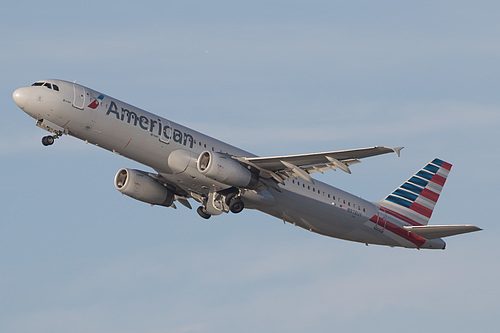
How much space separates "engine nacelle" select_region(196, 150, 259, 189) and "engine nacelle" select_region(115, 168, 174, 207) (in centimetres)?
648

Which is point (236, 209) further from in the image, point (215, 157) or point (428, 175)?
point (428, 175)

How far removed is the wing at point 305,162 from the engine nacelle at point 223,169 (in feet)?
3.53

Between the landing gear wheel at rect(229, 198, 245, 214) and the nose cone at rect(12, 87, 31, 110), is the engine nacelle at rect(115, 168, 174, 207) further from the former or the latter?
the nose cone at rect(12, 87, 31, 110)

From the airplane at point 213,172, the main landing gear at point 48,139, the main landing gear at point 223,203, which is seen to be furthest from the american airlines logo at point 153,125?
the main landing gear at point 223,203

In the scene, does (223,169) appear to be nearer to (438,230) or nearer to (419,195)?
(438,230)

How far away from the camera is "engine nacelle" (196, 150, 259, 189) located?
48.9 metres

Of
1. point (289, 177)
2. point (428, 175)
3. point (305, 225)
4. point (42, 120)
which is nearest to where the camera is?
point (42, 120)

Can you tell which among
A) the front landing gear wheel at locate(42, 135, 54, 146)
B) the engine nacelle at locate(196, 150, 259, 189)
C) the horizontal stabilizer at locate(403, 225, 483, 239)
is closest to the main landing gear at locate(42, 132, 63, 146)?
the front landing gear wheel at locate(42, 135, 54, 146)

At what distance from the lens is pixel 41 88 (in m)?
48.2

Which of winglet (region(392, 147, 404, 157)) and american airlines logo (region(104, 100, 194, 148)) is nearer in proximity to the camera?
winglet (region(392, 147, 404, 157))

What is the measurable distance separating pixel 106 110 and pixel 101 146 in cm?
221

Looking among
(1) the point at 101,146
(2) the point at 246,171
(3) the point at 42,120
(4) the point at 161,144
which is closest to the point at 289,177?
(2) the point at 246,171

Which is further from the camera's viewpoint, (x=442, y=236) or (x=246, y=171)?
(x=442, y=236)

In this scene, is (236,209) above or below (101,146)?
below
